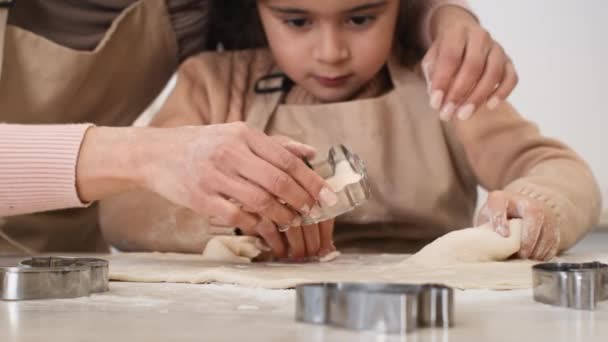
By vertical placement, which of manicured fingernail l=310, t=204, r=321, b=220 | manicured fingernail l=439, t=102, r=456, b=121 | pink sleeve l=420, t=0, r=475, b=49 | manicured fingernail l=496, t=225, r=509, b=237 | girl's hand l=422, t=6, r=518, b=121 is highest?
pink sleeve l=420, t=0, r=475, b=49

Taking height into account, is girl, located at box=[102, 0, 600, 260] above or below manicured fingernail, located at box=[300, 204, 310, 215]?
above

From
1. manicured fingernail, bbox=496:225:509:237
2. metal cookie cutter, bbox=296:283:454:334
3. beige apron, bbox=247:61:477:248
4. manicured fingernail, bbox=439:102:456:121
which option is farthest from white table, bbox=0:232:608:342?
beige apron, bbox=247:61:477:248

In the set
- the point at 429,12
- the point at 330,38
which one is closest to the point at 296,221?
the point at 330,38

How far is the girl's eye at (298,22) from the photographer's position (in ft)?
3.85

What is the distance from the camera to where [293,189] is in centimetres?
80

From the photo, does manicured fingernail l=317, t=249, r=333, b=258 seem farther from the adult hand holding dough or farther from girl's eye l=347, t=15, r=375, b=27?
girl's eye l=347, t=15, r=375, b=27

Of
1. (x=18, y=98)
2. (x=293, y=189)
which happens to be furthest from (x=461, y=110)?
(x=18, y=98)

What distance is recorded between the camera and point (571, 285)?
58 centimetres

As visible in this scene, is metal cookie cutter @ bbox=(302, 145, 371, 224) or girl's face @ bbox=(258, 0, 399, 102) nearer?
metal cookie cutter @ bbox=(302, 145, 371, 224)

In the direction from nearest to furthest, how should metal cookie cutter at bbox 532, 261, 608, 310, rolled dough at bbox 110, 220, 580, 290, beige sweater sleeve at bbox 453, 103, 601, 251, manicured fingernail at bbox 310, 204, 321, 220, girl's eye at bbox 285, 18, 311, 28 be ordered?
metal cookie cutter at bbox 532, 261, 608, 310 < rolled dough at bbox 110, 220, 580, 290 < manicured fingernail at bbox 310, 204, 321, 220 < beige sweater sleeve at bbox 453, 103, 601, 251 < girl's eye at bbox 285, 18, 311, 28

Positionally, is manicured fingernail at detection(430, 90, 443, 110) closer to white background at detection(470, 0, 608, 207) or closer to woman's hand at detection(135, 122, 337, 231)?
woman's hand at detection(135, 122, 337, 231)

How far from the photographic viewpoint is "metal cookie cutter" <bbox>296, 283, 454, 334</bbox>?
47 centimetres

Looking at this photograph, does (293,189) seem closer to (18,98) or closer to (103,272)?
(103,272)

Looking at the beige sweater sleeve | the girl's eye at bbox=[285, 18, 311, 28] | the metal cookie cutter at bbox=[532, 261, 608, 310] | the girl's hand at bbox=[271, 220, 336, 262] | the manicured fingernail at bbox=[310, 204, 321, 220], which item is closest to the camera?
the metal cookie cutter at bbox=[532, 261, 608, 310]
